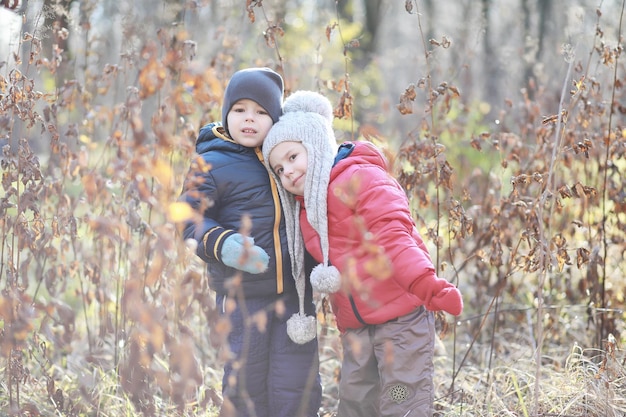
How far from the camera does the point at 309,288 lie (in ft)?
9.80

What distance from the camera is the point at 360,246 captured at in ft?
8.84

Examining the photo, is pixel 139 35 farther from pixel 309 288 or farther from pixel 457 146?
pixel 457 146

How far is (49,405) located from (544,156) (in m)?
2.71

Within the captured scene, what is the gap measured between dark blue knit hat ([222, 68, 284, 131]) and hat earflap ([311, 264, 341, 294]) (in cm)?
65

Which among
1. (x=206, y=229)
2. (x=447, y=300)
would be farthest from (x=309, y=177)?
(x=447, y=300)

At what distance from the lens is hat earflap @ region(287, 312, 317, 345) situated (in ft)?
9.29

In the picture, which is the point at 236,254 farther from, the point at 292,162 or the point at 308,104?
the point at 308,104

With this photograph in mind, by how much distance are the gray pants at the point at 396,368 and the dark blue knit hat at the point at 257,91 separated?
0.95 metres

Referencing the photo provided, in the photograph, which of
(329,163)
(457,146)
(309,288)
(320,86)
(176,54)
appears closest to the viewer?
(176,54)

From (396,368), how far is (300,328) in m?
0.41

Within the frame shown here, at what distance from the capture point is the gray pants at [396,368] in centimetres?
270

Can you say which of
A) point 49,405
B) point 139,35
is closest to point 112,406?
point 49,405

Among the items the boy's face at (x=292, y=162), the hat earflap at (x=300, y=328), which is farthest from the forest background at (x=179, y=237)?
the boy's face at (x=292, y=162)

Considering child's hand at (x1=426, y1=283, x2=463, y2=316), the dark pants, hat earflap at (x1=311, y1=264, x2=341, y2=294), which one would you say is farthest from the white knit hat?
child's hand at (x1=426, y1=283, x2=463, y2=316)
